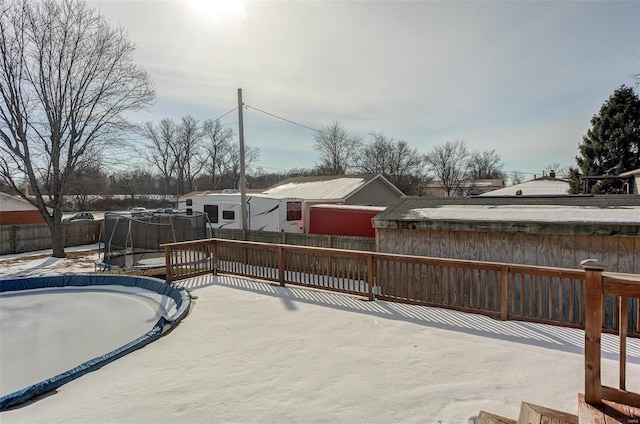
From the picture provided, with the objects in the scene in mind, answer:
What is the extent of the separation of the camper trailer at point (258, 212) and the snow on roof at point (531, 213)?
667cm

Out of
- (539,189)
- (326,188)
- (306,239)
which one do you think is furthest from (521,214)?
(539,189)

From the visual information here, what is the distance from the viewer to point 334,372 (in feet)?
10.2

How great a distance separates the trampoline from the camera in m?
3.74

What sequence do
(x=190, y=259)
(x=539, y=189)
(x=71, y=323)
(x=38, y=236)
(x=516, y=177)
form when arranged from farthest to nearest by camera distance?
1. (x=516, y=177)
2. (x=539, y=189)
3. (x=38, y=236)
4. (x=190, y=259)
5. (x=71, y=323)

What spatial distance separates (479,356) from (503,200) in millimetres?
5052

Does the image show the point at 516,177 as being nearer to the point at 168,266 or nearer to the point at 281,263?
the point at 281,263

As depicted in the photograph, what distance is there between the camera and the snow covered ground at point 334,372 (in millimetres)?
2537

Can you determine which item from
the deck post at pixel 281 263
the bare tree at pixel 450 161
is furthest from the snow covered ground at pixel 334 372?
the bare tree at pixel 450 161

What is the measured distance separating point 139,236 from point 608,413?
35.5 ft

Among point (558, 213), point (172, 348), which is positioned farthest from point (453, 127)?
point (172, 348)

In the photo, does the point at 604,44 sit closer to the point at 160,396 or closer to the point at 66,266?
the point at 160,396

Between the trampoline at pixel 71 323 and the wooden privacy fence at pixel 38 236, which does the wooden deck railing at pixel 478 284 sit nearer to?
the trampoline at pixel 71 323

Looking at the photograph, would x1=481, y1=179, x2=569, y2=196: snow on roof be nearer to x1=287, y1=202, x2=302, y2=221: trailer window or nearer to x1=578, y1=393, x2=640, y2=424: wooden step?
x1=287, y1=202, x2=302, y2=221: trailer window

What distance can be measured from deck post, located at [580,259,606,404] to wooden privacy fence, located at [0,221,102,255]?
1816 cm
